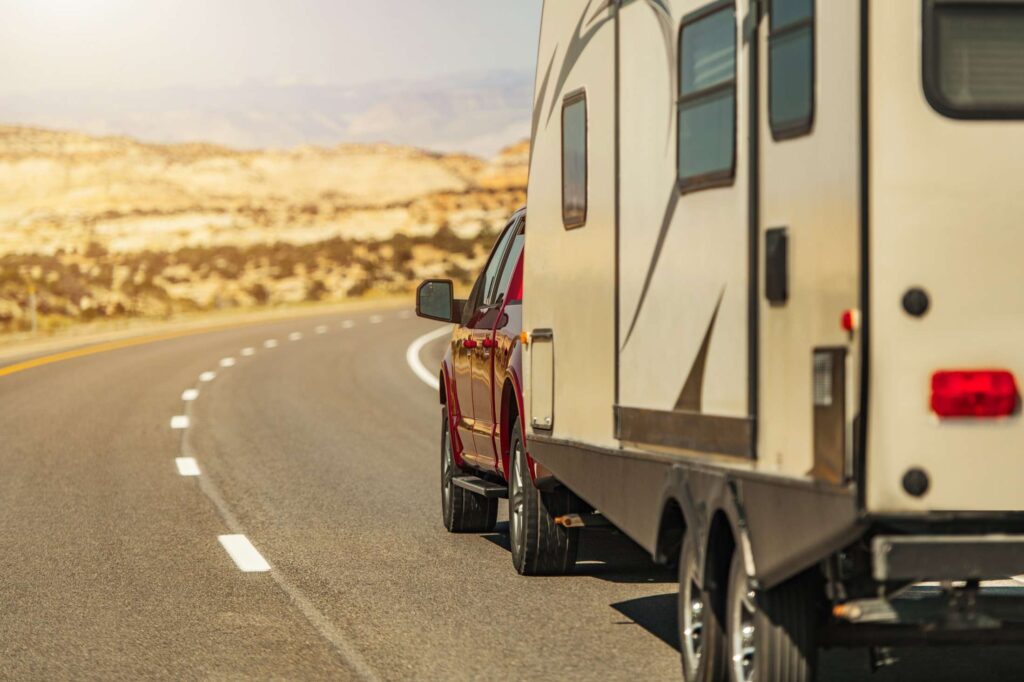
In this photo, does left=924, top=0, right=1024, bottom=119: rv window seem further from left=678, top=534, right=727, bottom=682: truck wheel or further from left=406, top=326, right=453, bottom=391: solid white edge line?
left=406, top=326, right=453, bottom=391: solid white edge line

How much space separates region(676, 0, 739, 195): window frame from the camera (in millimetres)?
5887

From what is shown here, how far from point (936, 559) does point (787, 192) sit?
1.23 m

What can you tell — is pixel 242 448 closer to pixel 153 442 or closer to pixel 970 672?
pixel 153 442

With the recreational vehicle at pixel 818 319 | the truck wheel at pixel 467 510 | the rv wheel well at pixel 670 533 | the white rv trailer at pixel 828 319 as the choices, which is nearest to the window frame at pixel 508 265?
the truck wheel at pixel 467 510

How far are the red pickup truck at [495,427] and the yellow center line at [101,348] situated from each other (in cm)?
1711

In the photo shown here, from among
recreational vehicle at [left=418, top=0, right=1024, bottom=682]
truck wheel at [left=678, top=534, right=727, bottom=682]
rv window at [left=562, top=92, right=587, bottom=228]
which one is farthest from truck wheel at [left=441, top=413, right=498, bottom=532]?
truck wheel at [left=678, top=534, right=727, bottom=682]

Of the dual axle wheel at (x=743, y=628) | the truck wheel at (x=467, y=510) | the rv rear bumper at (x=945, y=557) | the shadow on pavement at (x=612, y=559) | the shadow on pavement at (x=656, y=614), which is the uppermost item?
the rv rear bumper at (x=945, y=557)

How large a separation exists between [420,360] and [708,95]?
23.9 metres

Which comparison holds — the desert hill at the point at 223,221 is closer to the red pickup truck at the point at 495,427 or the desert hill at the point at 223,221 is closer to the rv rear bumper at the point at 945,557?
the red pickup truck at the point at 495,427

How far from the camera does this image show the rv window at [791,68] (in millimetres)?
5336

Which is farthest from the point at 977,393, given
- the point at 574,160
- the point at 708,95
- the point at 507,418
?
the point at 507,418

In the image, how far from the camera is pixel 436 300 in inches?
433

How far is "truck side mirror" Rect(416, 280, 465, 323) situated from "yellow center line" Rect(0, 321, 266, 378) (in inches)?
679

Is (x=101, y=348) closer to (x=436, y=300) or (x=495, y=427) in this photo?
(x=436, y=300)
